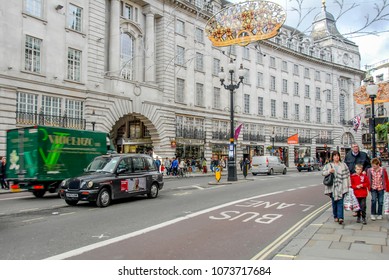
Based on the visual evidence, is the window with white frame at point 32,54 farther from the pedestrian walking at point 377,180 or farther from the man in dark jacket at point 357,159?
the pedestrian walking at point 377,180

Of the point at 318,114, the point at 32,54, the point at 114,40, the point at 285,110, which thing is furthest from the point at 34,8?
the point at 318,114

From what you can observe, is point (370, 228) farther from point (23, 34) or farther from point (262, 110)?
point (262, 110)

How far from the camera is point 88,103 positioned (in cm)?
2844

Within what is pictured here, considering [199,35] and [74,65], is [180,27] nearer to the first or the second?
[199,35]

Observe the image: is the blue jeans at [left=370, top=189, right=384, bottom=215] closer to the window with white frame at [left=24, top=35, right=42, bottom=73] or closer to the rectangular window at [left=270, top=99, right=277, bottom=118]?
the window with white frame at [left=24, top=35, right=42, bottom=73]

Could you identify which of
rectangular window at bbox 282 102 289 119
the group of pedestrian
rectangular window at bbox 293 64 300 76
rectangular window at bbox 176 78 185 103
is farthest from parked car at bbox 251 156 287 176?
rectangular window at bbox 293 64 300 76

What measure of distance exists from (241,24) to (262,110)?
35160 mm

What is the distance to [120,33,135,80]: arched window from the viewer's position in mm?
32531

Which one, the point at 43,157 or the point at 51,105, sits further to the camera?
the point at 51,105

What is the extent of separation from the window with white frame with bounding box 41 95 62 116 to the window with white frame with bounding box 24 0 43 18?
5876mm

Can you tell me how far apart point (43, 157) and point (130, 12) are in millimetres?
22969

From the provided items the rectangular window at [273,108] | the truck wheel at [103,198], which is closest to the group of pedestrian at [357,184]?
the truck wheel at [103,198]

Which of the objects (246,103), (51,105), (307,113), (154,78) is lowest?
(51,105)

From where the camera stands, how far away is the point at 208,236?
7215 millimetres
